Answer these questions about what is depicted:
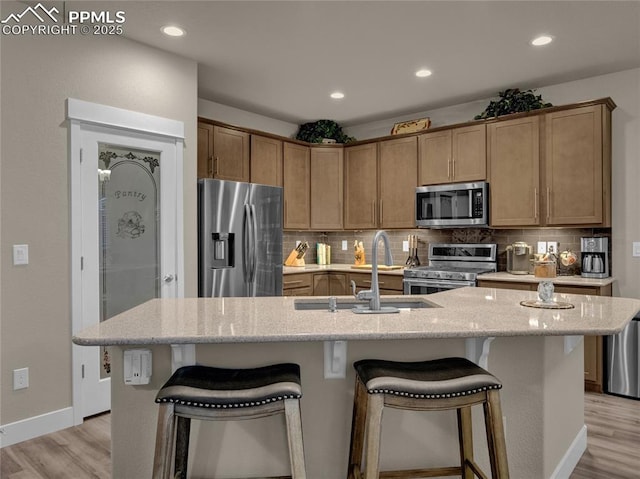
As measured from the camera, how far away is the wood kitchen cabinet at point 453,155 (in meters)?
4.25

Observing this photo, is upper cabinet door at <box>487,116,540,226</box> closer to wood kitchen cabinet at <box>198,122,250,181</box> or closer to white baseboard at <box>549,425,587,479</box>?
white baseboard at <box>549,425,587,479</box>

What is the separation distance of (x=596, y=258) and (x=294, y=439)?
3.39 metres

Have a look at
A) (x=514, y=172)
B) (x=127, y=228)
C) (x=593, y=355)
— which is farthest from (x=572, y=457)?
(x=127, y=228)

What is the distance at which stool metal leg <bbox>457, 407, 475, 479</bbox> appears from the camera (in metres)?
1.86

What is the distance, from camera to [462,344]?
6.48ft

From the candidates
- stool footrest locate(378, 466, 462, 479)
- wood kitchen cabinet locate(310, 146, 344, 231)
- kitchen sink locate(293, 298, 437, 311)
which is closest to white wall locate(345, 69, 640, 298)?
kitchen sink locate(293, 298, 437, 311)

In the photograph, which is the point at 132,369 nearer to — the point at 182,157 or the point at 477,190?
the point at 182,157

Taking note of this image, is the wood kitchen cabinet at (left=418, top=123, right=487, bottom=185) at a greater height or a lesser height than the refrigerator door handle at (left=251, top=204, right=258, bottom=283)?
greater

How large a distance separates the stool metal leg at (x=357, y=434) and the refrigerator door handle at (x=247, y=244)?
2.26 m

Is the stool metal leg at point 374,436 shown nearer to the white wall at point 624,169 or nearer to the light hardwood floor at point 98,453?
the light hardwood floor at point 98,453

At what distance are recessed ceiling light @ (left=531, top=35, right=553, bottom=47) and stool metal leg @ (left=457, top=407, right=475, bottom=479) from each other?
2677 millimetres

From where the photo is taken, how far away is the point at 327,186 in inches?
209

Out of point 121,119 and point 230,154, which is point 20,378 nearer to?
point 121,119

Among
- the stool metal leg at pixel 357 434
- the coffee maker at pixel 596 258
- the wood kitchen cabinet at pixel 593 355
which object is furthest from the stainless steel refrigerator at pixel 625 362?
the stool metal leg at pixel 357 434
